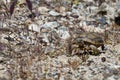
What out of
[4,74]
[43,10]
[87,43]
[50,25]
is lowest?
[4,74]

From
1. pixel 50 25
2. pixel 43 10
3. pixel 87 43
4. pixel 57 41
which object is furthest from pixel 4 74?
pixel 43 10

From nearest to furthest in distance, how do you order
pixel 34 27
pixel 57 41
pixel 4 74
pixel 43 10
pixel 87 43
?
pixel 4 74, pixel 87 43, pixel 57 41, pixel 34 27, pixel 43 10

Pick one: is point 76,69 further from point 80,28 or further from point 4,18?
point 4,18

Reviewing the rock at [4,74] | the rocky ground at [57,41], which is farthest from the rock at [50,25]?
the rock at [4,74]

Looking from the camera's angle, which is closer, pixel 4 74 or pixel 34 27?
pixel 4 74

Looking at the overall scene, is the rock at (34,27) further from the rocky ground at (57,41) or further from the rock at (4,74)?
the rock at (4,74)

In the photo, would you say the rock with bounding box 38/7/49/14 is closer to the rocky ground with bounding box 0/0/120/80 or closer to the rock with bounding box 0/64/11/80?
the rocky ground with bounding box 0/0/120/80

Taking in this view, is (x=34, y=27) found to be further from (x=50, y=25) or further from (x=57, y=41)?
(x=57, y=41)
